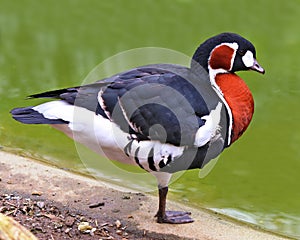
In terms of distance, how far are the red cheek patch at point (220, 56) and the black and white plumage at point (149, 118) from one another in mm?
146

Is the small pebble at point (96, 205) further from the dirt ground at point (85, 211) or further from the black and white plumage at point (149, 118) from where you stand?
the black and white plumage at point (149, 118)

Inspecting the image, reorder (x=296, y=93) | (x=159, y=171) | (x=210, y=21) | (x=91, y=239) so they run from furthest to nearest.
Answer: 1. (x=210, y=21)
2. (x=296, y=93)
3. (x=159, y=171)
4. (x=91, y=239)

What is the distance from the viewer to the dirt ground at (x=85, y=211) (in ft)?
10.2

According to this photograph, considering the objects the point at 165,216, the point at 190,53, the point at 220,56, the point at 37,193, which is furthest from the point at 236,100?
the point at 190,53

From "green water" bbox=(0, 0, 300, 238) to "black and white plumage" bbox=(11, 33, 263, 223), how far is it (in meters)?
0.64

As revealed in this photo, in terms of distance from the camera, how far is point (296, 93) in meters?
4.93

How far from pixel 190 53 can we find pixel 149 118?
2499 mm

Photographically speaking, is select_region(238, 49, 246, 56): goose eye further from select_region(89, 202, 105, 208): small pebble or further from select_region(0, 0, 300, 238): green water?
select_region(89, 202, 105, 208): small pebble

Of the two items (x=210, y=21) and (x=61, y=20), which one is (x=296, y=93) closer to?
(x=210, y=21)

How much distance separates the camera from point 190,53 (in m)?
5.55

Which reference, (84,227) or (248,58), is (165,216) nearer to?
(84,227)

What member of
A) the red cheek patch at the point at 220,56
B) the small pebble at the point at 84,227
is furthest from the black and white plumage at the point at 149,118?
the small pebble at the point at 84,227

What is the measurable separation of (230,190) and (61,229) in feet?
3.87

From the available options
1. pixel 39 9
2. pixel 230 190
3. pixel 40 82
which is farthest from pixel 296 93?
pixel 39 9
